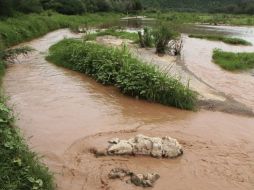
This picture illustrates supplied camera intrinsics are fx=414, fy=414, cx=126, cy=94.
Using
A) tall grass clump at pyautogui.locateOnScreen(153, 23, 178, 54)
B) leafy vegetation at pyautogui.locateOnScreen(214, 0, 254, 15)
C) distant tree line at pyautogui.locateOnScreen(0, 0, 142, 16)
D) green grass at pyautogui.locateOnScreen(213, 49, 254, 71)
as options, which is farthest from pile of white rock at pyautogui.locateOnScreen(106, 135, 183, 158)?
leafy vegetation at pyautogui.locateOnScreen(214, 0, 254, 15)

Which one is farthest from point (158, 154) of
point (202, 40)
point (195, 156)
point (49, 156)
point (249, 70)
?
point (202, 40)

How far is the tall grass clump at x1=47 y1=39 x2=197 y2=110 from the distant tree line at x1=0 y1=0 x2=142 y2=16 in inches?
553

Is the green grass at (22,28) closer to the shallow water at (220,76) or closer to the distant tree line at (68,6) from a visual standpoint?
the distant tree line at (68,6)

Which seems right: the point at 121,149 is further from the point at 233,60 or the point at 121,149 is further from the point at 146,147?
the point at 233,60

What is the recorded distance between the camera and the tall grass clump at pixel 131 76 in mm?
12461

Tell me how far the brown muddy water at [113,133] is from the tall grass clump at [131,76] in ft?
1.15

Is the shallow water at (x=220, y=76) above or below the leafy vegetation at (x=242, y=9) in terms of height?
above

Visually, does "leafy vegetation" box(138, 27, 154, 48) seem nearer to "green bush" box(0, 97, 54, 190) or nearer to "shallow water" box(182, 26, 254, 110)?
"shallow water" box(182, 26, 254, 110)

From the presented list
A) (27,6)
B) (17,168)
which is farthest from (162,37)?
(27,6)

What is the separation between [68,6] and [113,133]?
45.3 m

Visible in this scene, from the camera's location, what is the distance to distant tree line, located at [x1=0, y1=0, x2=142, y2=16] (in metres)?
29.2

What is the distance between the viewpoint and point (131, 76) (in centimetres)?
1318

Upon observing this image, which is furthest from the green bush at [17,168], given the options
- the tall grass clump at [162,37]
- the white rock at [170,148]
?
the tall grass clump at [162,37]

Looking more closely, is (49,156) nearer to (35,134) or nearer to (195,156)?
(35,134)
